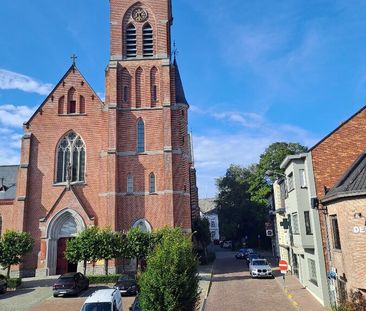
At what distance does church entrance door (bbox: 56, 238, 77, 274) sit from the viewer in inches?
1312

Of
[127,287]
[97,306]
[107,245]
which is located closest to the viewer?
[97,306]

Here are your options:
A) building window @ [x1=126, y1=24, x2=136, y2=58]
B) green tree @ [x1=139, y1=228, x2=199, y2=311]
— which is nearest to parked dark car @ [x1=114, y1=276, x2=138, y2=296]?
green tree @ [x1=139, y1=228, x2=199, y2=311]

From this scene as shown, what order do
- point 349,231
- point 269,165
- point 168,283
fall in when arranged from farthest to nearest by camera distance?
point 269,165 → point 349,231 → point 168,283

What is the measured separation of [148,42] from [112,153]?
40.8 feet

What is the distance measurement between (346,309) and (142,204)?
2171 centimetres

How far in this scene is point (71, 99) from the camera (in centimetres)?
3684

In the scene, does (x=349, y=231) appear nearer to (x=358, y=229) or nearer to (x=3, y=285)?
(x=358, y=229)

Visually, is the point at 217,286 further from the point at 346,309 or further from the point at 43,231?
the point at 43,231

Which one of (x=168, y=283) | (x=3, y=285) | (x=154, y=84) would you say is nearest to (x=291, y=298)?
(x=168, y=283)

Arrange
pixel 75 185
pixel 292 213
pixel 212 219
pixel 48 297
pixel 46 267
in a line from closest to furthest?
1. pixel 48 297
2. pixel 292 213
3. pixel 46 267
4. pixel 75 185
5. pixel 212 219

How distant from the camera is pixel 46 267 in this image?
32312mm

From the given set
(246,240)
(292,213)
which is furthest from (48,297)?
(246,240)

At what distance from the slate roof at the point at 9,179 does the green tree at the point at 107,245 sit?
13414 mm

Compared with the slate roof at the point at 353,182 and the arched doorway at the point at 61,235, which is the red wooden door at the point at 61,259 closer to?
the arched doorway at the point at 61,235
